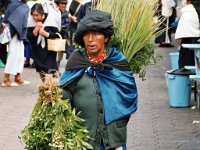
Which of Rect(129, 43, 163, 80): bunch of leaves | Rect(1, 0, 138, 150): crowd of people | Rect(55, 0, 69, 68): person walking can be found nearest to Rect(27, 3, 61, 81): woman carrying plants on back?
Rect(55, 0, 69, 68): person walking

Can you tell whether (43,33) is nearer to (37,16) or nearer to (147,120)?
(37,16)

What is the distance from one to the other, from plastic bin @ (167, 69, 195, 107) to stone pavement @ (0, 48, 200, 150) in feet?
0.41

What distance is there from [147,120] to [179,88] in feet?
3.84

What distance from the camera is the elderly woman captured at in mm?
6160

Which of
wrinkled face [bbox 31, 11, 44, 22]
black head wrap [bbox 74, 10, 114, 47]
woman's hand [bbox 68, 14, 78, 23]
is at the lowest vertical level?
woman's hand [bbox 68, 14, 78, 23]

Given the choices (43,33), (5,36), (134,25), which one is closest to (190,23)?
(43,33)

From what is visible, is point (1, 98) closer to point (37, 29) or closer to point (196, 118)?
point (37, 29)

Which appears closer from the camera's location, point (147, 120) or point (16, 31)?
point (147, 120)

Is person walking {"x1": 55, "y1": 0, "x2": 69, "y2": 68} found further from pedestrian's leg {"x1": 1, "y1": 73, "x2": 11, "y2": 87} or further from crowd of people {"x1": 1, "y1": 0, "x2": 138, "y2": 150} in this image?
crowd of people {"x1": 1, "y1": 0, "x2": 138, "y2": 150}

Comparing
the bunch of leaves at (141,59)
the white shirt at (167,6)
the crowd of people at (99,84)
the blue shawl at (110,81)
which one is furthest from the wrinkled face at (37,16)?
the white shirt at (167,6)

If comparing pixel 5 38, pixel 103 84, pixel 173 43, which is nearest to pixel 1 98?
pixel 5 38

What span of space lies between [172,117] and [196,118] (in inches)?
14.6

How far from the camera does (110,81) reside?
6.23m

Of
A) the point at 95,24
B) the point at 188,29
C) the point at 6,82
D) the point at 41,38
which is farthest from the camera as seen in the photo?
the point at 6,82
